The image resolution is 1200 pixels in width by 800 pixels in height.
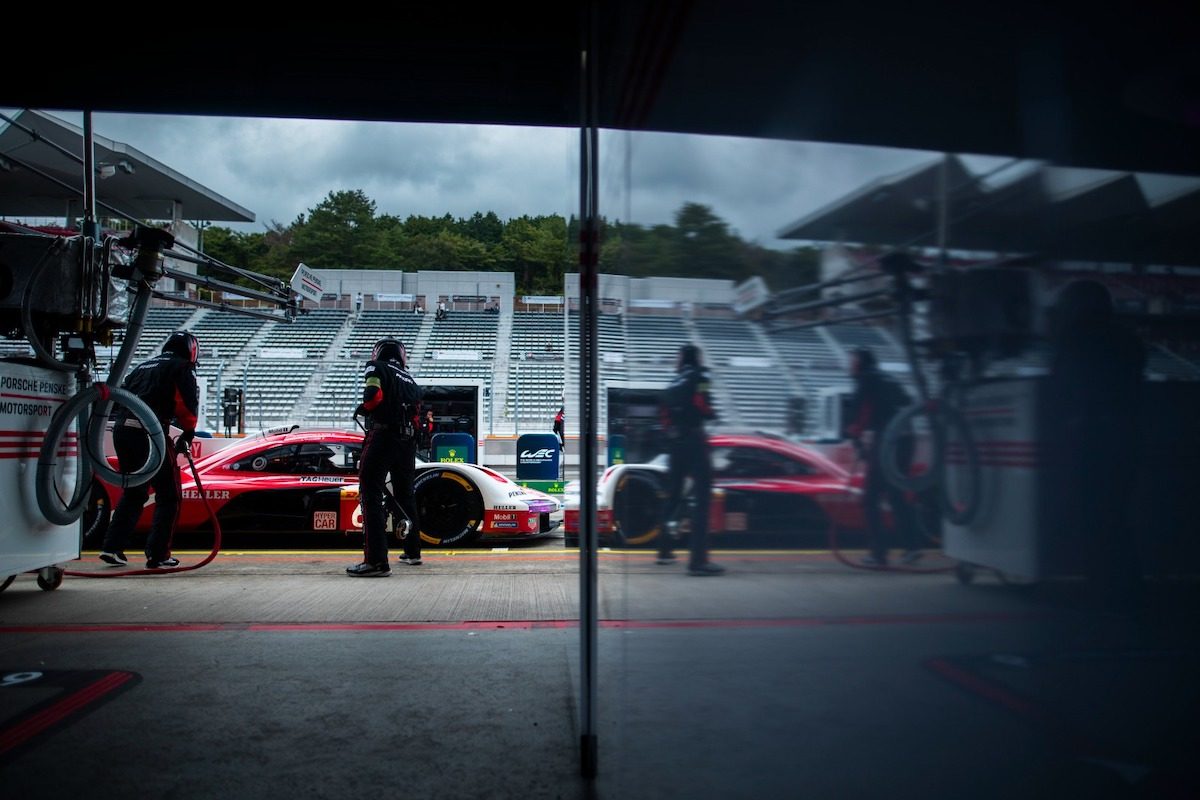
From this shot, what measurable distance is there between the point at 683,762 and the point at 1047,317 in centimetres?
123

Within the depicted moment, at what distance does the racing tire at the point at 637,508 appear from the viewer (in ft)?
6.07

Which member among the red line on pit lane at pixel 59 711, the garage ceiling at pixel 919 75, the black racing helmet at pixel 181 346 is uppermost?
the black racing helmet at pixel 181 346

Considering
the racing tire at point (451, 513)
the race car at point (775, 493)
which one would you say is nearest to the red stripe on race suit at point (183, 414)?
the racing tire at point (451, 513)

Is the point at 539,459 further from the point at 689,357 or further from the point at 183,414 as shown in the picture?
the point at 689,357

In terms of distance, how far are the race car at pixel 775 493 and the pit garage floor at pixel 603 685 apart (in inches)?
2.0

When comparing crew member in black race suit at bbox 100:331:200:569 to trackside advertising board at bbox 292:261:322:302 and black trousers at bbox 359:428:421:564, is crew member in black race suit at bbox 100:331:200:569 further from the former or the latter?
trackside advertising board at bbox 292:261:322:302

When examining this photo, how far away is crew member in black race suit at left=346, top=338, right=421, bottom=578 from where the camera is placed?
6246mm

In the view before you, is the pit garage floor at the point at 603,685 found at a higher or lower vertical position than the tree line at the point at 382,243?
lower

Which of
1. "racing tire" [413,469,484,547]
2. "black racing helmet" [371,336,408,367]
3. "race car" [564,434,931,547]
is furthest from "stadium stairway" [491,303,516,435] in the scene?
"race car" [564,434,931,547]

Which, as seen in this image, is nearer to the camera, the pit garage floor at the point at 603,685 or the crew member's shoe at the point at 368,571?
the pit garage floor at the point at 603,685

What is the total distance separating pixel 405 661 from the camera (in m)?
4.10

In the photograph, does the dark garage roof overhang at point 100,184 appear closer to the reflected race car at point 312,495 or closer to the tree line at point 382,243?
the reflected race car at point 312,495

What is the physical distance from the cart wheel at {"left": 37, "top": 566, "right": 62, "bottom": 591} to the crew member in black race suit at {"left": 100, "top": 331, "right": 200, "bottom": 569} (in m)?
0.74

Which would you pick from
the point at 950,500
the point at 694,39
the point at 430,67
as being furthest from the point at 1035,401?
the point at 430,67
